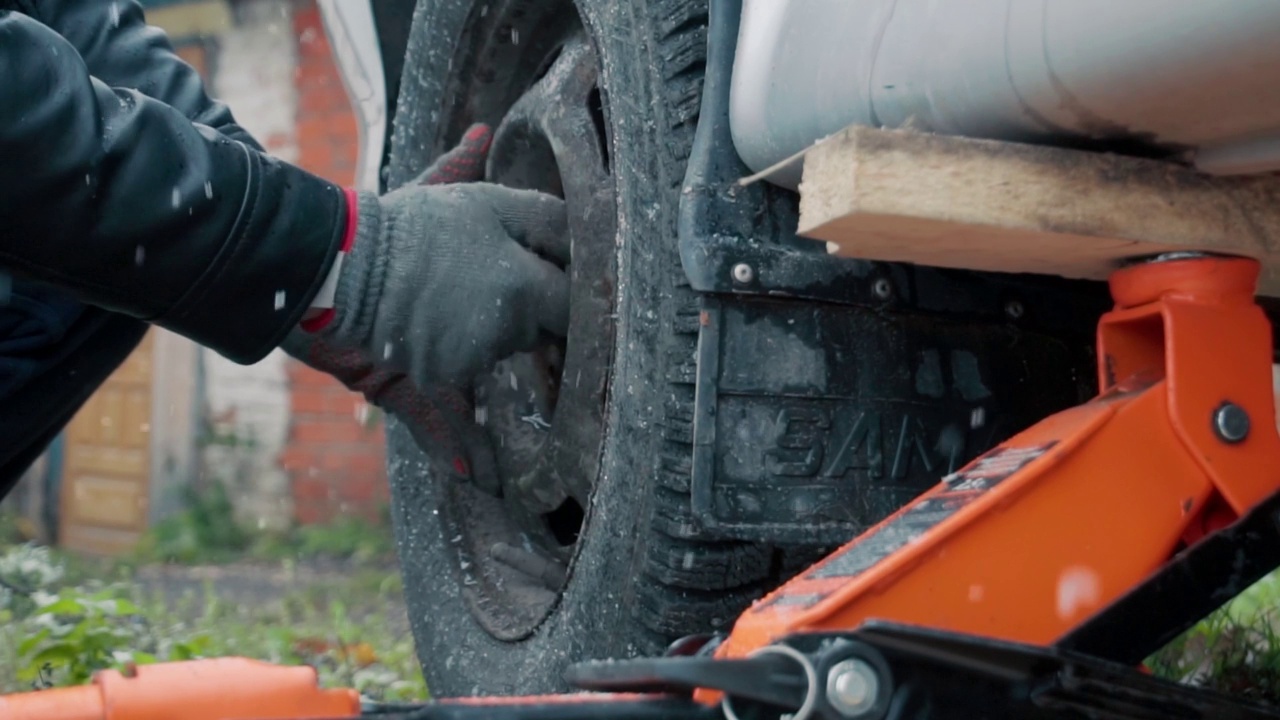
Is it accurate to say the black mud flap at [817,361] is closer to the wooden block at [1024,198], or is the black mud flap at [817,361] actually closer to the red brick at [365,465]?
the wooden block at [1024,198]

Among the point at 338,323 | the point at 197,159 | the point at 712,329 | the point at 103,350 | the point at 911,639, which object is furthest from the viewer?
the point at 103,350

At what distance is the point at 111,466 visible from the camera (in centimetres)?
657

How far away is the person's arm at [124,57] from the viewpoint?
1.86 metres

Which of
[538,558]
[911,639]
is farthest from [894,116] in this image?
[538,558]

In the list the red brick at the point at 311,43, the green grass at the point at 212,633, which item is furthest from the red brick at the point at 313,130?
the green grass at the point at 212,633

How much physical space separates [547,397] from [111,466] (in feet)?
18.1

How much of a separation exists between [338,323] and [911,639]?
2.89ft

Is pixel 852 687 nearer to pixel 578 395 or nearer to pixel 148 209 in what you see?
pixel 578 395

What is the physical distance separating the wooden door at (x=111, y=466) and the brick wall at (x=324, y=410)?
39.5 inches

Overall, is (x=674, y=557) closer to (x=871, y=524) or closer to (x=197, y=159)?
(x=871, y=524)

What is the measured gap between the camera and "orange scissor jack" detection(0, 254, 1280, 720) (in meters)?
0.90

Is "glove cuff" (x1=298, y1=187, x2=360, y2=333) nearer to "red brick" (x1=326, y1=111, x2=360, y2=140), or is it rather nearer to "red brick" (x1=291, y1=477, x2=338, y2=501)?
"red brick" (x1=326, y1=111, x2=360, y2=140)

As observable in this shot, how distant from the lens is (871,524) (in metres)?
1.24

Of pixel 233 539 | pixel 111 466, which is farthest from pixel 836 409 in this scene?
pixel 111 466
